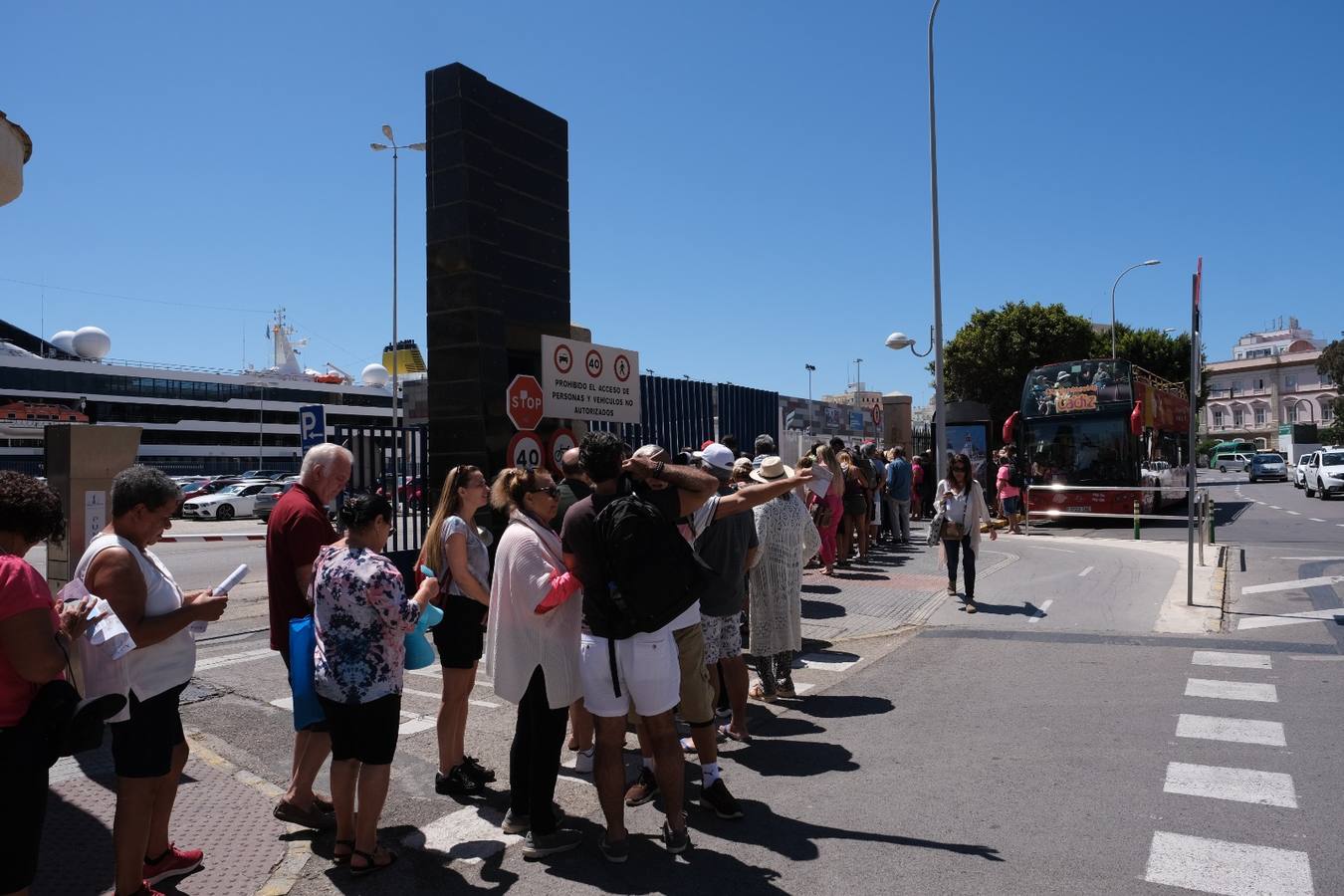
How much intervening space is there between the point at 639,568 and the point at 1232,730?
4.24m

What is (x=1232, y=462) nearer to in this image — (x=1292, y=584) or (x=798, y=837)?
(x=1292, y=584)

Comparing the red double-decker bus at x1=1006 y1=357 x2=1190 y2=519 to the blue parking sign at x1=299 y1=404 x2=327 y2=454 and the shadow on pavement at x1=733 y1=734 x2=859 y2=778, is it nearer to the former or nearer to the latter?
the blue parking sign at x1=299 y1=404 x2=327 y2=454

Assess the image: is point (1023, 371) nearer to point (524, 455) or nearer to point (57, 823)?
point (524, 455)

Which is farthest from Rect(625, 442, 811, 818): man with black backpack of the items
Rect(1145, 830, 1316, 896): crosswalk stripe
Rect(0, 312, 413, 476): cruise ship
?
Rect(0, 312, 413, 476): cruise ship

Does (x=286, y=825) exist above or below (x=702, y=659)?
below

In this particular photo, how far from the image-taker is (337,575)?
3.73 meters

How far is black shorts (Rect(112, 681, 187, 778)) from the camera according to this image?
3447 millimetres

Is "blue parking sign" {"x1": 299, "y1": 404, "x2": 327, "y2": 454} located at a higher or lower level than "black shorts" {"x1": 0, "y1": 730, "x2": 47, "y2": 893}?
higher

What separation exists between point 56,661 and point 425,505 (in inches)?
276

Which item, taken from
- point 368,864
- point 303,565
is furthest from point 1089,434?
point 368,864

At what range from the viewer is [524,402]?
31.0ft

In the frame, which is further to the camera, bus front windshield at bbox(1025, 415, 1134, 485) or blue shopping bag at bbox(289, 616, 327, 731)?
bus front windshield at bbox(1025, 415, 1134, 485)

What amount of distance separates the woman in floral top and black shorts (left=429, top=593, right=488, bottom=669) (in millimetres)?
1013

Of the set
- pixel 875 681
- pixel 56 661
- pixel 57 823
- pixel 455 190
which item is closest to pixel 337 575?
pixel 56 661
